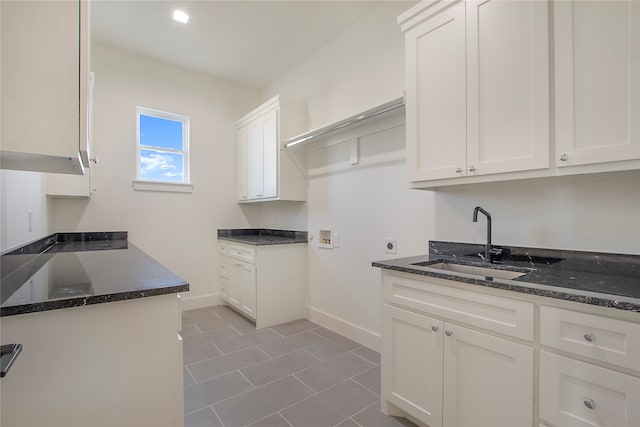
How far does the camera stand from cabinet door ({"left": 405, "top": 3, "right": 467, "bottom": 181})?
5.60 ft

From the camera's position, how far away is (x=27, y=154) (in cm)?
86

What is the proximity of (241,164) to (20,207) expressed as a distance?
2468mm

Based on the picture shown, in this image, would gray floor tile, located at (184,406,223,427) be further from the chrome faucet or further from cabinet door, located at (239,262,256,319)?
the chrome faucet

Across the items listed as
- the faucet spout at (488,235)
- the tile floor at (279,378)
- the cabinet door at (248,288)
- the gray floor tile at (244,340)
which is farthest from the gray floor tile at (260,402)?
the faucet spout at (488,235)

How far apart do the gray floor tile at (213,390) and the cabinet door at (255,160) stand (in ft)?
6.72

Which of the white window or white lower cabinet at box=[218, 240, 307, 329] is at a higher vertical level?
the white window

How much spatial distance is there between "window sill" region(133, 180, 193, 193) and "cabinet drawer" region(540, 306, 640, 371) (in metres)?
3.80

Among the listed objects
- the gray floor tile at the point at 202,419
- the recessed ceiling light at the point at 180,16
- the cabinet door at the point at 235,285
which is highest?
the recessed ceiling light at the point at 180,16

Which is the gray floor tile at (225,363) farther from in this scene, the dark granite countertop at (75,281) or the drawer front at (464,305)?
the drawer front at (464,305)

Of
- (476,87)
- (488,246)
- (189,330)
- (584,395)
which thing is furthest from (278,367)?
(476,87)

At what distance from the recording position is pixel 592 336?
106cm

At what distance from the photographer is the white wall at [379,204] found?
1565 millimetres

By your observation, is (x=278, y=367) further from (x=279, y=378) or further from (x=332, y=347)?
(x=332, y=347)

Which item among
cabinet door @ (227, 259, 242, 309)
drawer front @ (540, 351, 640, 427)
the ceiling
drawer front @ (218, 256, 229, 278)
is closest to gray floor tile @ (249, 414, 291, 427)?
drawer front @ (540, 351, 640, 427)
